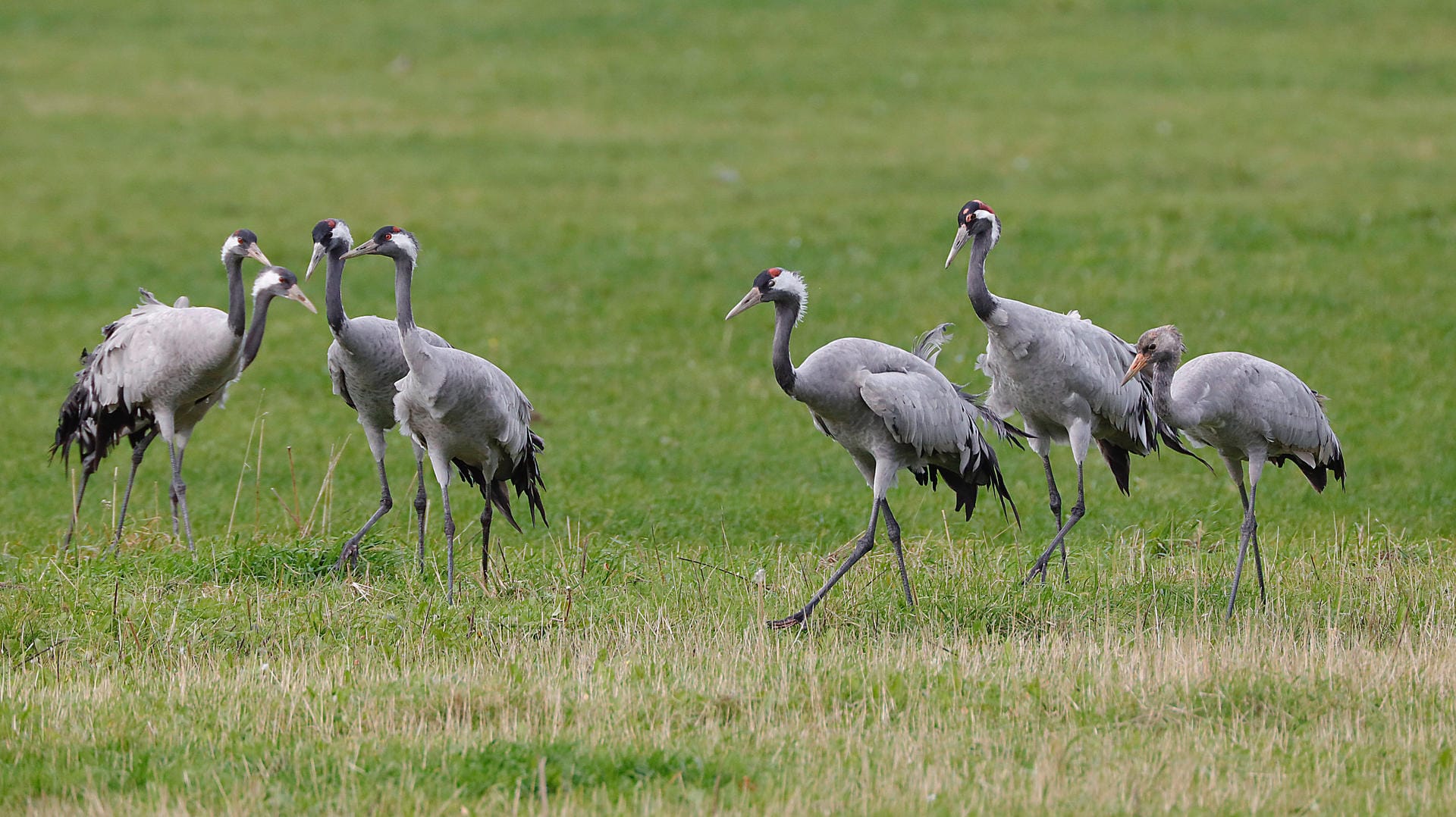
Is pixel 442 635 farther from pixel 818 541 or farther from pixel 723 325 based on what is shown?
pixel 723 325

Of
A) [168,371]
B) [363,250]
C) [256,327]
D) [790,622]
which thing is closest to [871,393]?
[790,622]

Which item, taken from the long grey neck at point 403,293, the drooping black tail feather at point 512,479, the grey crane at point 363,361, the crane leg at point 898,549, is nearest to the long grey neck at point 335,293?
the grey crane at point 363,361

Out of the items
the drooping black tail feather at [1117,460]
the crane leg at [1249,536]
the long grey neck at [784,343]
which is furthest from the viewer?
the drooping black tail feather at [1117,460]

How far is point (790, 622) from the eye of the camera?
7.29 metres

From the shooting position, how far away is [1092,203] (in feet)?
61.9

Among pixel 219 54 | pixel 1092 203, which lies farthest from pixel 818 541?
pixel 219 54

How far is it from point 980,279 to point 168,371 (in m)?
4.67

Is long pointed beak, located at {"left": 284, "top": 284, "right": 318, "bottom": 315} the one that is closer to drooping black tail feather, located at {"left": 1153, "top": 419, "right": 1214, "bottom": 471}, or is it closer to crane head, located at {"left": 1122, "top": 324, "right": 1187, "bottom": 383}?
crane head, located at {"left": 1122, "top": 324, "right": 1187, "bottom": 383}

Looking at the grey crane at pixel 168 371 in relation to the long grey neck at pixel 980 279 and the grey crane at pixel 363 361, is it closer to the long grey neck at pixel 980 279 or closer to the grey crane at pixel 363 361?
the grey crane at pixel 363 361

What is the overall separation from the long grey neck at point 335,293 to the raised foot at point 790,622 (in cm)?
264

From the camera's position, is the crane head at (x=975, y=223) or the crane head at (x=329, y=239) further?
the crane head at (x=975, y=223)

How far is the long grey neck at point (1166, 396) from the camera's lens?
7605mm

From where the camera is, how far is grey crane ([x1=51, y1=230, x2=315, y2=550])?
9.12 metres

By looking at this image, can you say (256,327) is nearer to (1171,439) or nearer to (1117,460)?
(1117,460)
